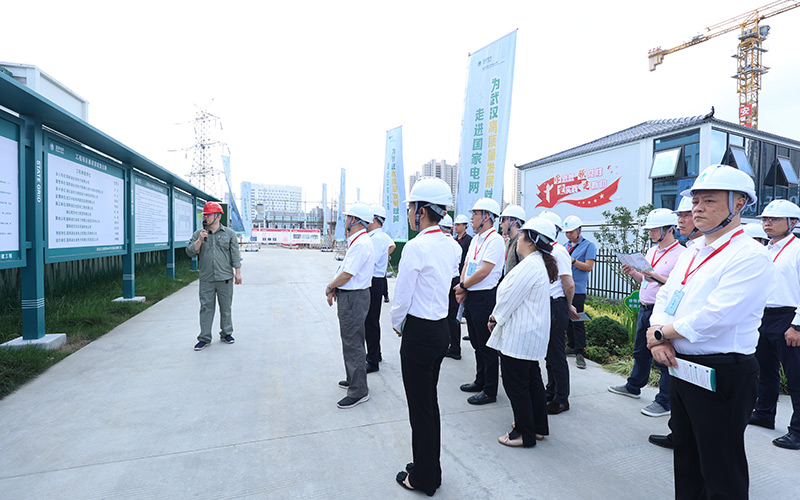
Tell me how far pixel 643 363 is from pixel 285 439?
133 inches

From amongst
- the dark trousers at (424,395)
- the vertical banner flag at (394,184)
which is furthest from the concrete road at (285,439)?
the vertical banner flag at (394,184)

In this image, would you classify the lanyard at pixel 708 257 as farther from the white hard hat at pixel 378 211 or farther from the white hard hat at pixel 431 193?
the white hard hat at pixel 378 211

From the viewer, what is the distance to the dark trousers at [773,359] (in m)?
3.29

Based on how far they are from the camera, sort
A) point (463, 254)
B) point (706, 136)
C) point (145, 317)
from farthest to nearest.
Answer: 1. point (706, 136)
2. point (145, 317)
3. point (463, 254)

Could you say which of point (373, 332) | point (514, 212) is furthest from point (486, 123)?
point (373, 332)

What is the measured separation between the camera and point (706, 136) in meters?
11.4

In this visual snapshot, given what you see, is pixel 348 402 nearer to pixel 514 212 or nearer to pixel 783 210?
pixel 514 212

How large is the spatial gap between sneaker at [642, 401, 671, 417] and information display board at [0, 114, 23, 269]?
6738mm

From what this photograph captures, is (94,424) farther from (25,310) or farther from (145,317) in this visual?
(145,317)

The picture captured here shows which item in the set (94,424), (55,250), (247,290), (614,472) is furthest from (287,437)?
(247,290)

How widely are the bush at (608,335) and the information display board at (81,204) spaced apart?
295 inches

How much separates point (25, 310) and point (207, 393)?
2.90m

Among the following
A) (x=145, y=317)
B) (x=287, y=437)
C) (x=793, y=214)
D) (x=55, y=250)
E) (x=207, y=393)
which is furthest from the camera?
(x=145, y=317)

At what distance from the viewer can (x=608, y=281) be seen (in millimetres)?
10320
